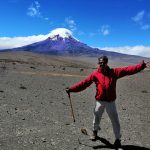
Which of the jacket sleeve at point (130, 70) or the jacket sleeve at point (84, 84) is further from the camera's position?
the jacket sleeve at point (84, 84)

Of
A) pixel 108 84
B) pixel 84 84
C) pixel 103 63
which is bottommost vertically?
pixel 84 84

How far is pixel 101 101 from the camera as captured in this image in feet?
28.2

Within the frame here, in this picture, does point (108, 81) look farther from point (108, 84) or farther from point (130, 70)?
point (130, 70)

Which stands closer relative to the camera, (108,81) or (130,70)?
(130,70)

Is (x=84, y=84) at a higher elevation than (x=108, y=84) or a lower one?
lower

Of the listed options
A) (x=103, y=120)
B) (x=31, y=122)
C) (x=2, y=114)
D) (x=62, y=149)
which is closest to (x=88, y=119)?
(x=103, y=120)

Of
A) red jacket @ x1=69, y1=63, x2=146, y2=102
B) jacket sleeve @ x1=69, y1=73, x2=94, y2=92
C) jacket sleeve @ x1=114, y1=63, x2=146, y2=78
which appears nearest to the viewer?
jacket sleeve @ x1=114, y1=63, x2=146, y2=78

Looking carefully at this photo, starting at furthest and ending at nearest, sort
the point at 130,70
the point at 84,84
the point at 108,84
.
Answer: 1. the point at 84,84
2. the point at 108,84
3. the point at 130,70

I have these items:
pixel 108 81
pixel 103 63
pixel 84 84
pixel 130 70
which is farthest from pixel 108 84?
pixel 84 84

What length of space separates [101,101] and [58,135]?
6.71 ft

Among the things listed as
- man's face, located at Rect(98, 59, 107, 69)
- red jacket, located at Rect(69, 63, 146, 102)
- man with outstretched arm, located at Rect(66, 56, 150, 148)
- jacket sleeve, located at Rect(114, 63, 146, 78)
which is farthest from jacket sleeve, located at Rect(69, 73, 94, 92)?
jacket sleeve, located at Rect(114, 63, 146, 78)

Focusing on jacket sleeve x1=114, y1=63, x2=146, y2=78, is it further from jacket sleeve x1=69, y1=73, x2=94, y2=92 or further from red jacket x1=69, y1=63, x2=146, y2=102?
jacket sleeve x1=69, y1=73, x2=94, y2=92

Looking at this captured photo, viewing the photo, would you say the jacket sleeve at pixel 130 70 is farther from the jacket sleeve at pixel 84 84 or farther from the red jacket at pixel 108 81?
the jacket sleeve at pixel 84 84

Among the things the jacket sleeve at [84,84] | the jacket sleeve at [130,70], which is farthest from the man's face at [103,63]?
the jacket sleeve at [84,84]
